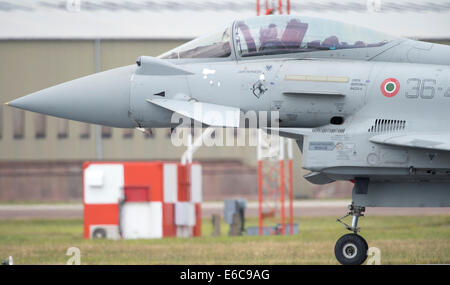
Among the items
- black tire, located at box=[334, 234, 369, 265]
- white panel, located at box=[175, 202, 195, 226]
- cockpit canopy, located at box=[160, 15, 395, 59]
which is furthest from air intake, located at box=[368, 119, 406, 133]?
white panel, located at box=[175, 202, 195, 226]

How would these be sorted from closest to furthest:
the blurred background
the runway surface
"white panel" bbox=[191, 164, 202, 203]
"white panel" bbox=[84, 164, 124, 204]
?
"white panel" bbox=[84, 164, 124, 204] < "white panel" bbox=[191, 164, 202, 203] < the blurred background < the runway surface

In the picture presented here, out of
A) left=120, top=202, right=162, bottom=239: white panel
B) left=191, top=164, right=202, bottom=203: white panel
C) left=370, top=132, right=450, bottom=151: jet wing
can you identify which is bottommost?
left=120, top=202, right=162, bottom=239: white panel

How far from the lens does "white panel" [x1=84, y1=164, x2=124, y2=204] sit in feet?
53.6

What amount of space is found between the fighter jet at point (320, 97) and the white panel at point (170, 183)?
8234 millimetres

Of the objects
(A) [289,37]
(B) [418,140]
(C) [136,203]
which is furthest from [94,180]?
(B) [418,140]

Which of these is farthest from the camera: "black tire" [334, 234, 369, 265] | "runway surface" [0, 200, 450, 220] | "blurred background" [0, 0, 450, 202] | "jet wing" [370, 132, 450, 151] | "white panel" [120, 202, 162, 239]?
"runway surface" [0, 200, 450, 220]

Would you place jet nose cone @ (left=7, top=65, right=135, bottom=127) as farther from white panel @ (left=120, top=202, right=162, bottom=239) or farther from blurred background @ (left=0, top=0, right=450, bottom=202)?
blurred background @ (left=0, top=0, right=450, bottom=202)

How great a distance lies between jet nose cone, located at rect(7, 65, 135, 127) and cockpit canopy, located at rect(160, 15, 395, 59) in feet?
3.67

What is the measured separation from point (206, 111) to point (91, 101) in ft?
4.25

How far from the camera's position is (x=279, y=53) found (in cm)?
838

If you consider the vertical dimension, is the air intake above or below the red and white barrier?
above

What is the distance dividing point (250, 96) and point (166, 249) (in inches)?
215

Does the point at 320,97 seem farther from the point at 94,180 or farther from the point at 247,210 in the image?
the point at 247,210

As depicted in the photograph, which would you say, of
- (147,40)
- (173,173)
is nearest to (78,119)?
(173,173)
